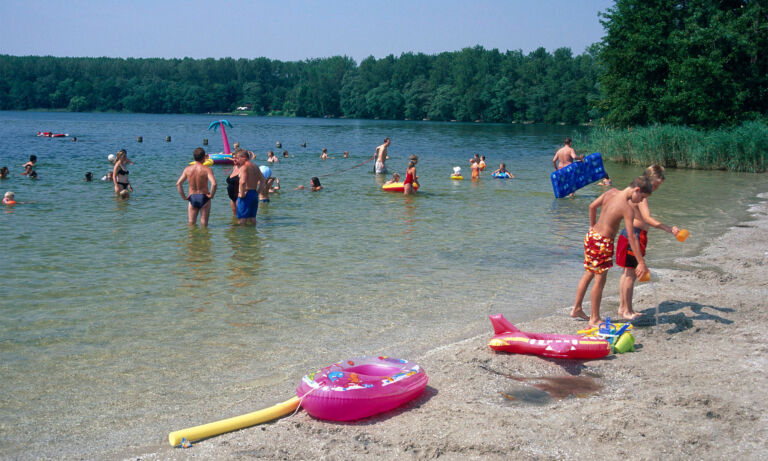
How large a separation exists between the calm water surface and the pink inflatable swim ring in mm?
623

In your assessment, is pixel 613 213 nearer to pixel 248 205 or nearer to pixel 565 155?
pixel 248 205

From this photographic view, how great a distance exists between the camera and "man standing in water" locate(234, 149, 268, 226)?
507 inches

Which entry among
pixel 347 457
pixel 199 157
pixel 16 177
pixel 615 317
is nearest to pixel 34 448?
pixel 347 457

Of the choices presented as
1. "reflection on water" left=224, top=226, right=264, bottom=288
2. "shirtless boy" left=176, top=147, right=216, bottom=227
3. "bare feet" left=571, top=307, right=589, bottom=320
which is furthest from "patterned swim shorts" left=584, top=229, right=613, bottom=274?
"shirtless boy" left=176, top=147, right=216, bottom=227

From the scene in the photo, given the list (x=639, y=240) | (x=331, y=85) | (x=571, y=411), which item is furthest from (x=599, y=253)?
(x=331, y=85)

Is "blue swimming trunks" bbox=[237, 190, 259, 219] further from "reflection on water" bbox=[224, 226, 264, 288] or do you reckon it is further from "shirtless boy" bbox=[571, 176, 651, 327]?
"shirtless boy" bbox=[571, 176, 651, 327]

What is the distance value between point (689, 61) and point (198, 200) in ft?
87.2

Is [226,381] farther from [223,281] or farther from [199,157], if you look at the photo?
[199,157]

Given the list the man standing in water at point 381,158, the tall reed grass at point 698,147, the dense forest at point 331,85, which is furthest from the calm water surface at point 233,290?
the dense forest at point 331,85

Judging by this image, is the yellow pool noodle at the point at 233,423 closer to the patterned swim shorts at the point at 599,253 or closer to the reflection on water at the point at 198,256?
the patterned swim shorts at the point at 599,253

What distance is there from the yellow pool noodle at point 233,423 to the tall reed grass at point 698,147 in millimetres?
27625

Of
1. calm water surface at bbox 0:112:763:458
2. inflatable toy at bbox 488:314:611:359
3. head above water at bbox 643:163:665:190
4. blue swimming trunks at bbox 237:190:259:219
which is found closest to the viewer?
calm water surface at bbox 0:112:763:458

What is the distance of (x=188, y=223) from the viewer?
13961 millimetres

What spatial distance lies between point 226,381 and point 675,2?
34554 mm
